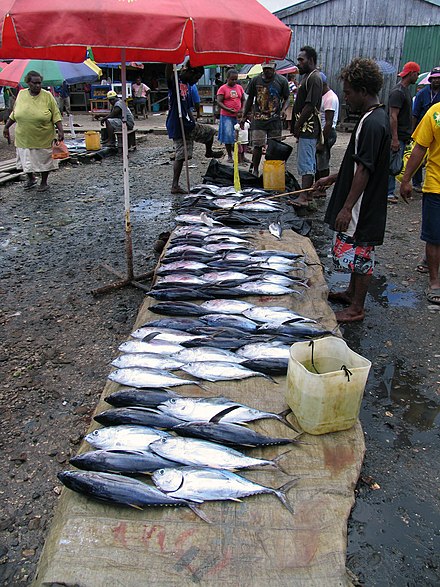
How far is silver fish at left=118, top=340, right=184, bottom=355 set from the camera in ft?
9.96

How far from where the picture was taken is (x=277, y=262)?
14.5 feet

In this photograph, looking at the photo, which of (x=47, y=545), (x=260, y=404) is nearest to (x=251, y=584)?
(x=47, y=545)

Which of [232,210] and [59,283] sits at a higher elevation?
[232,210]

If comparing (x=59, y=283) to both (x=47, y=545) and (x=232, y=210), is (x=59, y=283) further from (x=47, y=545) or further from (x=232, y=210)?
(x=47, y=545)

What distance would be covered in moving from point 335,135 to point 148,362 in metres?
6.41

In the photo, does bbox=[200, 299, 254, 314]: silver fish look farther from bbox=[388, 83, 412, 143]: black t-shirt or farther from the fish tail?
bbox=[388, 83, 412, 143]: black t-shirt

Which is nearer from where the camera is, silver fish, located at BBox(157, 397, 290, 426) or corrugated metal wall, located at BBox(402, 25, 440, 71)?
silver fish, located at BBox(157, 397, 290, 426)

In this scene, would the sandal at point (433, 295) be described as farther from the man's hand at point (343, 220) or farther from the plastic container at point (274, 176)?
the plastic container at point (274, 176)

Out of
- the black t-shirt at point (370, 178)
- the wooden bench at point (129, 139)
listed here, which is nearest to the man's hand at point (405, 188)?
the black t-shirt at point (370, 178)

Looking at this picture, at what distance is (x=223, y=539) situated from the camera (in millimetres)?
1840

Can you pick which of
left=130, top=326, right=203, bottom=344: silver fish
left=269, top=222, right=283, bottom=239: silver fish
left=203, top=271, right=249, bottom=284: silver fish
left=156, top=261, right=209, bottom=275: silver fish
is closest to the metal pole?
left=156, top=261, right=209, bottom=275: silver fish

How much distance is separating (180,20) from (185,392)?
9.10 feet

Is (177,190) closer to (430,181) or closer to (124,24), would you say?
(430,181)

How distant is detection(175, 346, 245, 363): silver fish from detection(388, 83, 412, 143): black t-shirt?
6.23 meters
